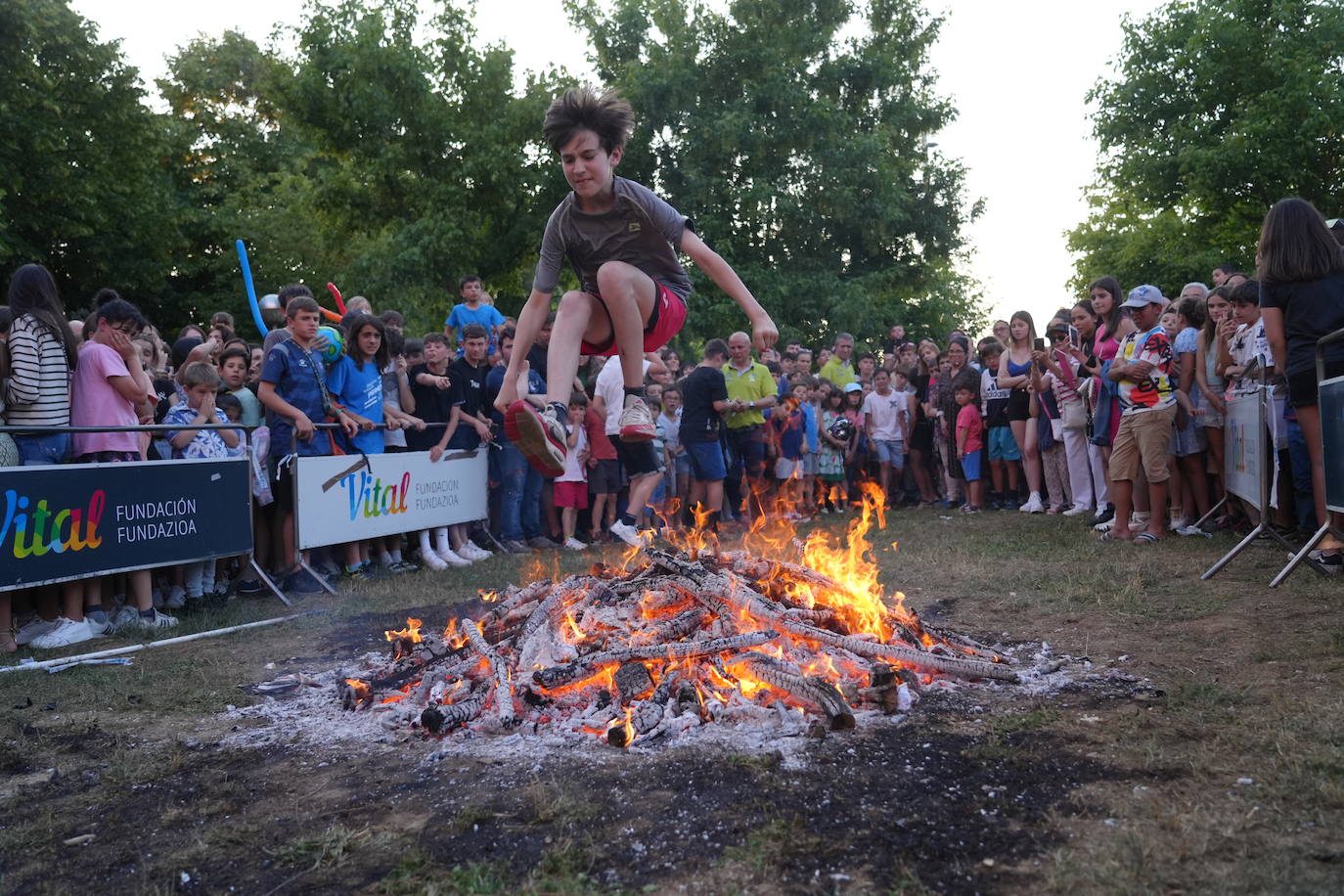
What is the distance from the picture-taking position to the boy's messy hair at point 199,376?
26.7 feet

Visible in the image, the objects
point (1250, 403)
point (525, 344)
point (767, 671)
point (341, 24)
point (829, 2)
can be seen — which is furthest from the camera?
point (829, 2)

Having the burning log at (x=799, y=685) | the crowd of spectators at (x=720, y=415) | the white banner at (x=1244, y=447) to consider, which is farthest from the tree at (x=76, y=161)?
the white banner at (x=1244, y=447)

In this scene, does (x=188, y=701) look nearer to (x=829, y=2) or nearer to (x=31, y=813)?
(x=31, y=813)

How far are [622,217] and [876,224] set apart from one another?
23.6 m

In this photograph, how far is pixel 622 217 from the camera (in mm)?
5242

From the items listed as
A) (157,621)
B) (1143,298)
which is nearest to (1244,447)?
(1143,298)

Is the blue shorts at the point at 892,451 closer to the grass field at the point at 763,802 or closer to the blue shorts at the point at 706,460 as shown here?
the blue shorts at the point at 706,460

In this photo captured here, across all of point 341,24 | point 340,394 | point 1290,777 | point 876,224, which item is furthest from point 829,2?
point 1290,777

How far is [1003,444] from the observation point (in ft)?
43.9

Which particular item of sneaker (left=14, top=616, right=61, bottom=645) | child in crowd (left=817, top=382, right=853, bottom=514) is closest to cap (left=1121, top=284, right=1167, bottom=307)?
child in crowd (left=817, top=382, right=853, bottom=514)

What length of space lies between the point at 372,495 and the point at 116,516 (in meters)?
2.63

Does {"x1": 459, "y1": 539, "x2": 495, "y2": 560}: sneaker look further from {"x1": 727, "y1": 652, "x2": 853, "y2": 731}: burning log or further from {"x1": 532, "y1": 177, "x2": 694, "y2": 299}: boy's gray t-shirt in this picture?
{"x1": 727, "y1": 652, "x2": 853, "y2": 731}: burning log

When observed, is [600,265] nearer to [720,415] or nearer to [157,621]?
[157,621]

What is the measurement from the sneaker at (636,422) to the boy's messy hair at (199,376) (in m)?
4.08
